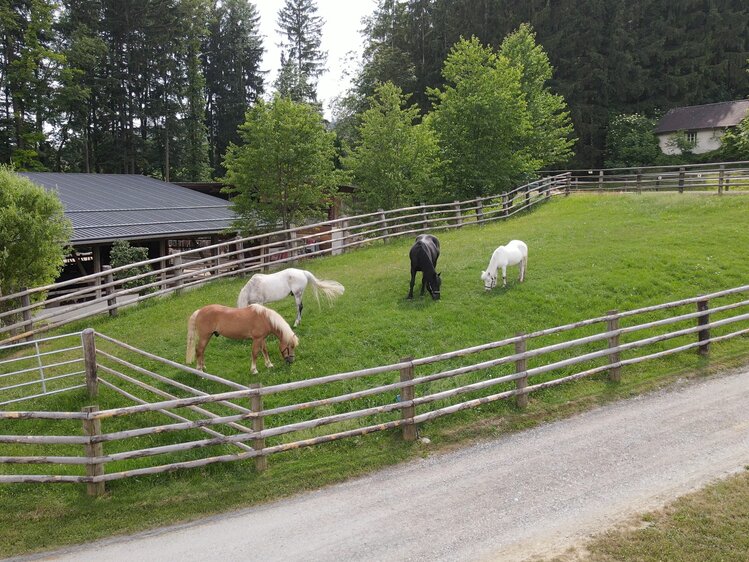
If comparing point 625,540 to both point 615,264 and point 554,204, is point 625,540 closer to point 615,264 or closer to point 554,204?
point 615,264

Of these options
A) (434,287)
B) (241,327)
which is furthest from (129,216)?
(241,327)

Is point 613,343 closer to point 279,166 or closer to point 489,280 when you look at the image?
point 489,280

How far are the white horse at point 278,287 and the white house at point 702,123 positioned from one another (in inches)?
1637

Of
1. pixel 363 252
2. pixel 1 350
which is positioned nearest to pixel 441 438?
pixel 1 350

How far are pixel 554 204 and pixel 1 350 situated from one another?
22.3m

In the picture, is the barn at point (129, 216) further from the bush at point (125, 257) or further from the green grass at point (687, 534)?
the green grass at point (687, 534)

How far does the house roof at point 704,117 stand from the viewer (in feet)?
138

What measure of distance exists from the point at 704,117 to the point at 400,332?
1735 inches

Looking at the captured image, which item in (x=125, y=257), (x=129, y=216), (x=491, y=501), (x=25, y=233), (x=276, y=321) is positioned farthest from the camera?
(x=129, y=216)

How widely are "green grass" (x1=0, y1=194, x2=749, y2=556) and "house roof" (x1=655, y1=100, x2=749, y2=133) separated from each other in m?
27.4

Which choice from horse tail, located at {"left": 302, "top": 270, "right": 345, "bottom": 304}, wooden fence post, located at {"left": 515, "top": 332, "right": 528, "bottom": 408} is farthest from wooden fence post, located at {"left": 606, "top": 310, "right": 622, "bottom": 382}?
horse tail, located at {"left": 302, "top": 270, "right": 345, "bottom": 304}

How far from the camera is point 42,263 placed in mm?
12828

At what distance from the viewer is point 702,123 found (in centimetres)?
4300

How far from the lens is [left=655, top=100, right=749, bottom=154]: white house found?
4200 cm
